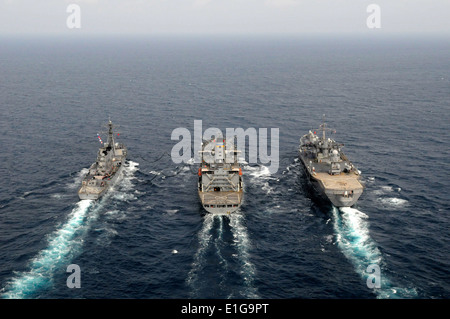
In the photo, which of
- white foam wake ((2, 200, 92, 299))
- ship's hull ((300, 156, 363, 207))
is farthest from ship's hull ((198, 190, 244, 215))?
white foam wake ((2, 200, 92, 299))

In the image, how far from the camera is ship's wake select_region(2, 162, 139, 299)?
241ft

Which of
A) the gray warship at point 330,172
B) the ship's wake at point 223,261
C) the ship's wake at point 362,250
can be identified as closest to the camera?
the ship's wake at point 362,250

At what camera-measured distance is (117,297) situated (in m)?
72.4

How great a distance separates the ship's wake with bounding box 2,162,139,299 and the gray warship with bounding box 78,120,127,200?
7.53ft

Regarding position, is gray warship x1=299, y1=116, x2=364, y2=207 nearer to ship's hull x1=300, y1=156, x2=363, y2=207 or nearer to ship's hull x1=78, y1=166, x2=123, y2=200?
ship's hull x1=300, y1=156, x2=363, y2=207

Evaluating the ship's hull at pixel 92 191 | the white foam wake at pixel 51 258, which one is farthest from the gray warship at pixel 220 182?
the white foam wake at pixel 51 258

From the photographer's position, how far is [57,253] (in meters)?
84.2

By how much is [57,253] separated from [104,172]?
37.3 m

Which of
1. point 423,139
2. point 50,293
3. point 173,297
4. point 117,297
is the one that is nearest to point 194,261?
point 173,297

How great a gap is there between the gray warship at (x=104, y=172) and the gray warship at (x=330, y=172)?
2220 inches

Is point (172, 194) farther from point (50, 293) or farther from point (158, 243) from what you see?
point (50, 293)

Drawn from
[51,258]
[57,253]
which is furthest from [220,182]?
[51,258]

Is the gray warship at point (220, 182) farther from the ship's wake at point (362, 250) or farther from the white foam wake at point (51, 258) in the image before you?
the white foam wake at point (51, 258)

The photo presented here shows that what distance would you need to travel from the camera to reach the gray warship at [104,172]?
109 m
